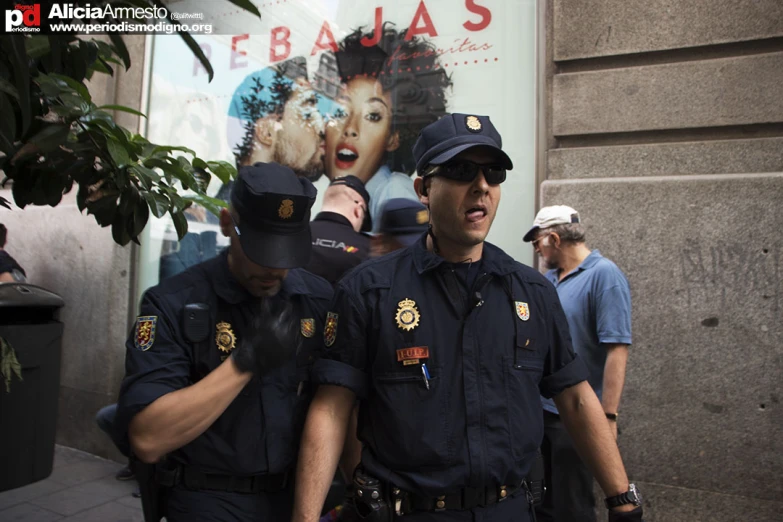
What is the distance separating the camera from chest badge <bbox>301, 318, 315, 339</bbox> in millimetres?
2104

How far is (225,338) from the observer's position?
2002 millimetres

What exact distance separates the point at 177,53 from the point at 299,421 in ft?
17.6

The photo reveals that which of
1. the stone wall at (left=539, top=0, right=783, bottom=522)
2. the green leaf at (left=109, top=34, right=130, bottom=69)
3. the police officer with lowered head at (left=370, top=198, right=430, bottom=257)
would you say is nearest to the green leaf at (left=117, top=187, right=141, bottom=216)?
the green leaf at (left=109, top=34, right=130, bottom=69)

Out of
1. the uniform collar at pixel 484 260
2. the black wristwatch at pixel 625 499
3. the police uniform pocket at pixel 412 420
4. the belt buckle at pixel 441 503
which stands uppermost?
the uniform collar at pixel 484 260

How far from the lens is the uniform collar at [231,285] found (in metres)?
2.05

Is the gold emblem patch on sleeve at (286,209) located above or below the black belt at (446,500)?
above

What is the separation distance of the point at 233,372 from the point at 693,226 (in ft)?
10.1

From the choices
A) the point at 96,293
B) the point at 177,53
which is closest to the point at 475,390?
the point at 96,293

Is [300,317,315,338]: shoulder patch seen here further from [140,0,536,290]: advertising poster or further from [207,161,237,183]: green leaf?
[140,0,536,290]: advertising poster

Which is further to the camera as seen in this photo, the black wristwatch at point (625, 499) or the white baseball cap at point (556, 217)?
the white baseball cap at point (556, 217)

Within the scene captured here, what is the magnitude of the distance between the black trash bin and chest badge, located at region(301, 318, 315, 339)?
263cm

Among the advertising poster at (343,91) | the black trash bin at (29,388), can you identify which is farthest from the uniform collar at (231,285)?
the advertising poster at (343,91)

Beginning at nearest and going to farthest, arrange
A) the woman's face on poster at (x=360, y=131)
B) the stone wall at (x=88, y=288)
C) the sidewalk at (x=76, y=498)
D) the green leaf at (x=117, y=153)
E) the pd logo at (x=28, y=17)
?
the pd logo at (x=28, y=17) → the green leaf at (x=117, y=153) → the sidewalk at (x=76, y=498) → the woman's face on poster at (x=360, y=131) → the stone wall at (x=88, y=288)

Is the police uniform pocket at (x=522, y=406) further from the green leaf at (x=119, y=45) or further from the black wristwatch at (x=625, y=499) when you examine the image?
the green leaf at (x=119, y=45)
